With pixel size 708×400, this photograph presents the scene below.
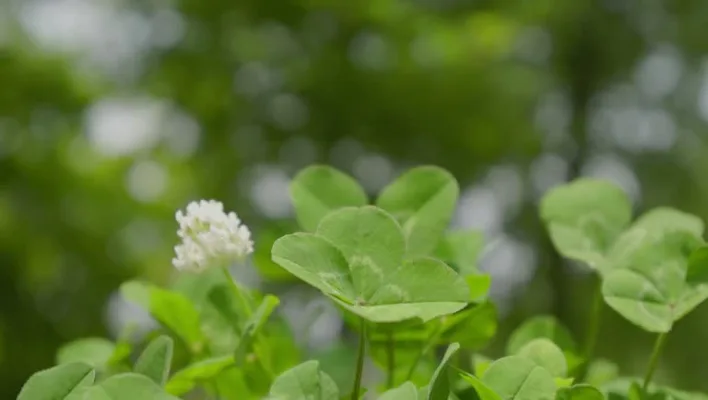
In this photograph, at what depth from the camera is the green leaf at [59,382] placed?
0.56 ft

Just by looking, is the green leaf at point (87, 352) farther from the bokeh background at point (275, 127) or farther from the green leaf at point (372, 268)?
the bokeh background at point (275, 127)

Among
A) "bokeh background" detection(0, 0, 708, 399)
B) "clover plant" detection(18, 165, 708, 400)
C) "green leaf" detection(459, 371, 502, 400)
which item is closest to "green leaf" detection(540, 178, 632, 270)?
"clover plant" detection(18, 165, 708, 400)

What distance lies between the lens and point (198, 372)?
202mm

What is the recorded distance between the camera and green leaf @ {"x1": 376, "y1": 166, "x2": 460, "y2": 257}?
0.74 feet

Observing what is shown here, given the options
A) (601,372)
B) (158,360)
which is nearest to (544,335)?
(601,372)

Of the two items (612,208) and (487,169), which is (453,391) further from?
(487,169)

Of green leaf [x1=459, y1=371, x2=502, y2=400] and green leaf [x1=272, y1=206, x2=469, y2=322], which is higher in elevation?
green leaf [x1=272, y1=206, x2=469, y2=322]

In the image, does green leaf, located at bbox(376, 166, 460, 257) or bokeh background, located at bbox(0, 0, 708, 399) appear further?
bokeh background, located at bbox(0, 0, 708, 399)

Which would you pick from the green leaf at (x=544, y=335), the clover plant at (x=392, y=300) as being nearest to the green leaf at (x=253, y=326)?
the clover plant at (x=392, y=300)

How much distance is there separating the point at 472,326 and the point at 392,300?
7 cm

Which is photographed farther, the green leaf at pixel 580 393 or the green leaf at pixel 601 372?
the green leaf at pixel 601 372

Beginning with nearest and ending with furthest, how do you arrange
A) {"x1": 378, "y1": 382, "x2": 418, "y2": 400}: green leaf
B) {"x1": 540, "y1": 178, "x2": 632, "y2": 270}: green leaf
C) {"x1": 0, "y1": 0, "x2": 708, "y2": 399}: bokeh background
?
{"x1": 378, "y1": 382, "x2": 418, "y2": 400}: green leaf
{"x1": 540, "y1": 178, "x2": 632, "y2": 270}: green leaf
{"x1": 0, "y1": 0, "x2": 708, "y2": 399}: bokeh background

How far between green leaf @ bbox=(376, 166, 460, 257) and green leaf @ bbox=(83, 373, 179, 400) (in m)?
0.08

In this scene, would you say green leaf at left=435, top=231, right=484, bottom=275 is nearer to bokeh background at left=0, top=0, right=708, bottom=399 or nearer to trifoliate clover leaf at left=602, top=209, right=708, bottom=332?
trifoliate clover leaf at left=602, top=209, right=708, bottom=332
